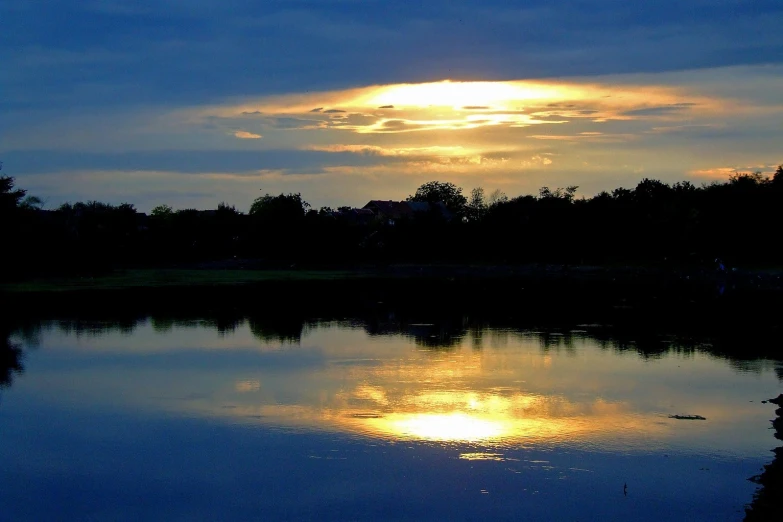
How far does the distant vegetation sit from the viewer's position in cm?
6009

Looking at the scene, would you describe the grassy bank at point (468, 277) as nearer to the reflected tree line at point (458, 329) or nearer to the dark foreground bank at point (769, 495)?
the reflected tree line at point (458, 329)

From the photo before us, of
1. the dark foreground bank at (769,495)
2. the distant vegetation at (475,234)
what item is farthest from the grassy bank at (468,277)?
the dark foreground bank at (769,495)

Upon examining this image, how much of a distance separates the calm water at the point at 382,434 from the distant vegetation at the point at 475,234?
1599 inches

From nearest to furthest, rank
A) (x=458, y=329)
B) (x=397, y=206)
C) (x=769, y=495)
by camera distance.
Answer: (x=769, y=495), (x=458, y=329), (x=397, y=206)

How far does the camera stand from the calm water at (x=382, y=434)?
915 centimetres

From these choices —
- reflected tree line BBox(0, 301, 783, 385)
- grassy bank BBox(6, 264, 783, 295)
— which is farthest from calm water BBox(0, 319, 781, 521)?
grassy bank BBox(6, 264, 783, 295)

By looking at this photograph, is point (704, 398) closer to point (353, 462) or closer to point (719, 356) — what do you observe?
point (719, 356)

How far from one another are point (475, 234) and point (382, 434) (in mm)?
65101

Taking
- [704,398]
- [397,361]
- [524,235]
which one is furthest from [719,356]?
[524,235]

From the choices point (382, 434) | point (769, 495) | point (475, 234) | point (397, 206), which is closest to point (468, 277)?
point (475, 234)

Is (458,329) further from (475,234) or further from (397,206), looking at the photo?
(397,206)

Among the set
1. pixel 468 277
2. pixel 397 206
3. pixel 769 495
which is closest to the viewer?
pixel 769 495

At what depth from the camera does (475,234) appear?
76312 mm

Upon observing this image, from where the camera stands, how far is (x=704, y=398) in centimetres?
1448
